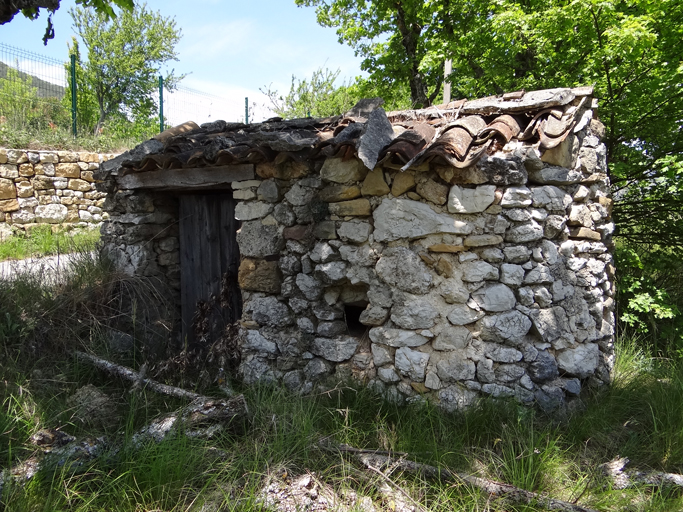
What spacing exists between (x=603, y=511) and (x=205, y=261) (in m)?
3.51

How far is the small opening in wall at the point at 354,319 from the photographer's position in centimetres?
374

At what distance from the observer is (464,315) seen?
10.3 feet

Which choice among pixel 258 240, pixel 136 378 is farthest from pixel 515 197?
pixel 136 378

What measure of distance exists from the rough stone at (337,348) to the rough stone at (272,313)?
0.33 meters

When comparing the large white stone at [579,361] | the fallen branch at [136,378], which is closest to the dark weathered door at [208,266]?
the fallen branch at [136,378]

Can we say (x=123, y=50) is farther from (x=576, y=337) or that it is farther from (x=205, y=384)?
(x=576, y=337)

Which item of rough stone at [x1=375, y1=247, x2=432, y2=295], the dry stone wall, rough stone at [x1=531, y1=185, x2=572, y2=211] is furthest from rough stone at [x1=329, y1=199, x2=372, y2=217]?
rough stone at [x1=531, y1=185, x2=572, y2=211]

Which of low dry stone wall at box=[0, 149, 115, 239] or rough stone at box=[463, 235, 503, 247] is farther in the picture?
low dry stone wall at box=[0, 149, 115, 239]

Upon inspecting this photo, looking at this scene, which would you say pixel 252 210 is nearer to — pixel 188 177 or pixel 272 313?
pixel 188 177

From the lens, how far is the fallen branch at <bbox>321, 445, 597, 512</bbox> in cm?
239

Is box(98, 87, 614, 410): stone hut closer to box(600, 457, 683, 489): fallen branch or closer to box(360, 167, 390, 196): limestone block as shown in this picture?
box(360, 167, 390, 196): limestone block

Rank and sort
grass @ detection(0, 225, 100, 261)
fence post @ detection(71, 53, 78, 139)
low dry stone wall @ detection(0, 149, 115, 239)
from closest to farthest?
grass @ detection(0, 225, 100, 261), low dry stone wall @ detection(0, 149, 115, 239), fence post @ detection(71, 53, 78, 139)

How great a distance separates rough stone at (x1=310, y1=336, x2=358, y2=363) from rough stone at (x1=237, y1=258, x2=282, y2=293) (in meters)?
0.56

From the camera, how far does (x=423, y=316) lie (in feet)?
10.5
